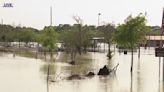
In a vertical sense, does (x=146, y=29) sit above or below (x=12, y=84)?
above

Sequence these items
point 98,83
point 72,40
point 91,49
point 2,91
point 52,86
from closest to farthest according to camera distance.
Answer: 1. point 2,91
2. point 52,86
3. point 98,83
4. point 72,40
5. point 91,49

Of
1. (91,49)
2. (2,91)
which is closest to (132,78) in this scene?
(2,91)

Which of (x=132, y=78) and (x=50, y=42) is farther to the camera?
(x=50, y=42)

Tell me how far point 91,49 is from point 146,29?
55726 mm

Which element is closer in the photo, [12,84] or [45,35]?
[12,84]

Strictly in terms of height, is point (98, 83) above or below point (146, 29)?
below

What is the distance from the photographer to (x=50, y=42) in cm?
7975

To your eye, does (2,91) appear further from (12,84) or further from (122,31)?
(122,31)

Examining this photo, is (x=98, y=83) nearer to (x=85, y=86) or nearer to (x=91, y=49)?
(x=85, y=86)

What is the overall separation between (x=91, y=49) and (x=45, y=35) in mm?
23204

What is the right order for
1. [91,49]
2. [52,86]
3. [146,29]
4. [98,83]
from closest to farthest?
[52,86] < [98,83] < [146,29] < [91,49]

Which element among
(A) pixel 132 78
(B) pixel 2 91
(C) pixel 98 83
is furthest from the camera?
(A) pixel 132 78

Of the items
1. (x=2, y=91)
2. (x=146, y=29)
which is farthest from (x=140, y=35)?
(x=2, y=91)

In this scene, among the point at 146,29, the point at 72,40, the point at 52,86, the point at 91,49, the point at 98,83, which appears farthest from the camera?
the point at 91,49
